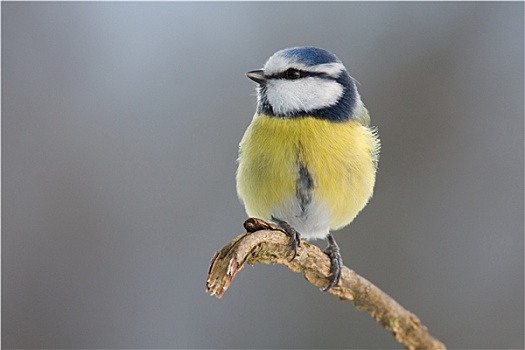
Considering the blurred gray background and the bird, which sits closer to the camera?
the bird

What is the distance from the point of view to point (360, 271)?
197 cm

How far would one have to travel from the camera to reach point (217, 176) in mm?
2113

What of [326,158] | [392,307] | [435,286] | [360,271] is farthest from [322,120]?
[435,286]

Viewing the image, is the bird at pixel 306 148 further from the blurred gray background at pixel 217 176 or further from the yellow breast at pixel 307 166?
the blurred gray background at pixel 217 176

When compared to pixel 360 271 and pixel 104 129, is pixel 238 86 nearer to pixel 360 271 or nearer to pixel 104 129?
pixel 104 129

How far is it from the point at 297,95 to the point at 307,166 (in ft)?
0.55

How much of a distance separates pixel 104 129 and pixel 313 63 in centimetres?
96

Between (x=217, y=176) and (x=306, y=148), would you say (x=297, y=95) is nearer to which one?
(x=306, y=148)

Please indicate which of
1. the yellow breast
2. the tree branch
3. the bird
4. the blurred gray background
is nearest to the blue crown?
the bird

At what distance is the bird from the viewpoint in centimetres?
129

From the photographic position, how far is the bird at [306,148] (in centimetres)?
129

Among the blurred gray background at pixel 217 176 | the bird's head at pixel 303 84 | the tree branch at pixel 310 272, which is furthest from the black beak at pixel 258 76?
the blurred gray background at pixel 217 176

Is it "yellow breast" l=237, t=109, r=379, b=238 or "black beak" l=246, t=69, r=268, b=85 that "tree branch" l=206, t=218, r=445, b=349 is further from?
"black beak" l=246, t=69, r=268, b=85

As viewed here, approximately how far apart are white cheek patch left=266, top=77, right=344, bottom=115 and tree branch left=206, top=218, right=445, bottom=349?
311 millimetres
